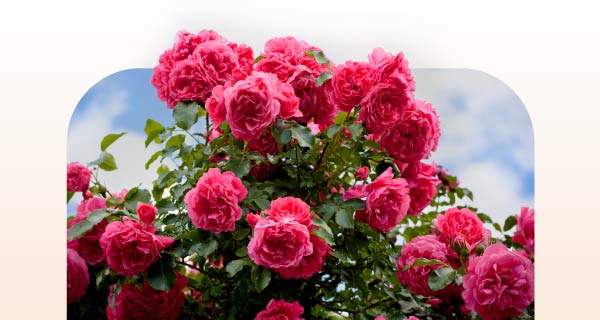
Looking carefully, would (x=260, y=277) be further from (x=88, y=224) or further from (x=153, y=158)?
(x=153, y=158)

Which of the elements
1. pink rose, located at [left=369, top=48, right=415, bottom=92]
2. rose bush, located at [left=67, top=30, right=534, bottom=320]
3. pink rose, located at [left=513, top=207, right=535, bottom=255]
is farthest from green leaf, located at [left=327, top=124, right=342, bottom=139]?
pink rose, located at [left=513, top=207, right=535, bottom=255]

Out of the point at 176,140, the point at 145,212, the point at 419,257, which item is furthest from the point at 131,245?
the point at 419,257

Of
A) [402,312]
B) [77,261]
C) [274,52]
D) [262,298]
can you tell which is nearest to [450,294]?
[402,312]

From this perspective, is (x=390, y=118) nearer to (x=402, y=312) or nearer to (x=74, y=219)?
(x=402, y=312)

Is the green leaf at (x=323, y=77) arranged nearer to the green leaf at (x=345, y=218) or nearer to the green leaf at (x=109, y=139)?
the green leaf at (x=345, y=218)

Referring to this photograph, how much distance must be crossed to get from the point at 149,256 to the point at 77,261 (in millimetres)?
321

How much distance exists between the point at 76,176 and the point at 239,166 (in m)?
0.62

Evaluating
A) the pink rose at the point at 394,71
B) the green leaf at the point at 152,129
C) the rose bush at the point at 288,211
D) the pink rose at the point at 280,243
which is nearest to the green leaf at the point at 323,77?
the rose bush at the point at 288,211

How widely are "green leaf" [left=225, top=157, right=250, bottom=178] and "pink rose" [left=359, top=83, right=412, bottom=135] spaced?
0.91 ft

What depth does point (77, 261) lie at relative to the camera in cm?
181

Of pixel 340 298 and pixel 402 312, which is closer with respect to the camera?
pixel 402 312

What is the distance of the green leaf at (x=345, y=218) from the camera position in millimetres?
1555

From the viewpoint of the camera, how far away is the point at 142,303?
5.71ft

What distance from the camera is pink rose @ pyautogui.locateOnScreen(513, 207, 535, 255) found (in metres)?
2.03
